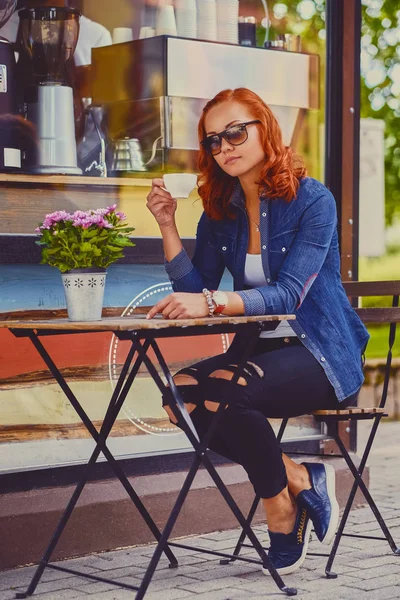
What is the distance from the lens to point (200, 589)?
13.0ft

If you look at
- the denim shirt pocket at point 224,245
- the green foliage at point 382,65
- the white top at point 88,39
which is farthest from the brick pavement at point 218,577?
the green foliage at point 382,65

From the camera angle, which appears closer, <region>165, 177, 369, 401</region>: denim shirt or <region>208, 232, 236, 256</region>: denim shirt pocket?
<region>165, 177, 369, 401</region>: denim shirt

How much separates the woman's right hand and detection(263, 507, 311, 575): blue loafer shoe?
1.12 metres

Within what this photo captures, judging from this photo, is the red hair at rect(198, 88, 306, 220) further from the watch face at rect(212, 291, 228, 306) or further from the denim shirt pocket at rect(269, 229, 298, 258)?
the watch face at rect(212, 291, 228, 306)

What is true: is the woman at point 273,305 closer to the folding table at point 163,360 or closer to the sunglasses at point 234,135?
Result: the sunglasses at point 234,135

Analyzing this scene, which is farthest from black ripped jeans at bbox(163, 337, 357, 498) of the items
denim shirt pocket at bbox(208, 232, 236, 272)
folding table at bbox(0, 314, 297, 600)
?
denim shirt pocket at bbox(208, 232, 236, 272)

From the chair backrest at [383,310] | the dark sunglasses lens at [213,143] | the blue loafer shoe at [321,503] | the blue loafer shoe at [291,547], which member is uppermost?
the dark sunglasses lens at [213,143]

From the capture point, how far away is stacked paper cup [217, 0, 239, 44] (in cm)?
521

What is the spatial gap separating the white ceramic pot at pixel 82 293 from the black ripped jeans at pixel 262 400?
0.39 m

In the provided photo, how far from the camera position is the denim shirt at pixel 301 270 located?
3918 mm

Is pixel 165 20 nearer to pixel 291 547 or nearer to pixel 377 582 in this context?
pixel 291 547

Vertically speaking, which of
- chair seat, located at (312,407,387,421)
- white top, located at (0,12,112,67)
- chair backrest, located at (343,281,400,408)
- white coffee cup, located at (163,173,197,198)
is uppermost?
white top, located at (0,12,112,67)

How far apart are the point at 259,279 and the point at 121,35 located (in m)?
1.44

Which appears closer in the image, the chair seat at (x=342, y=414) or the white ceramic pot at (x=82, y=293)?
the white ceramic pot at (x=82, y=293)
